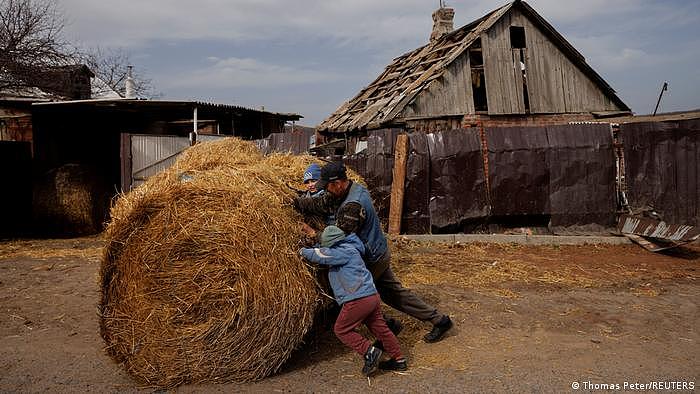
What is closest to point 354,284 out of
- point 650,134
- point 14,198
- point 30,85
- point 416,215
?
point 416,215

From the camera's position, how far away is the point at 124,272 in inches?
160

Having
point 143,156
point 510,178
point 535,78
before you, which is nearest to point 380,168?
point 510,178

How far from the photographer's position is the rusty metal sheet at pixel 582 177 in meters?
9.63

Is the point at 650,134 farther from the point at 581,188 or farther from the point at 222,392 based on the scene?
the point at 222,392

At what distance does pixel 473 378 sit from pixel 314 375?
125 cm

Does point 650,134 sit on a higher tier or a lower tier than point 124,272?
higher

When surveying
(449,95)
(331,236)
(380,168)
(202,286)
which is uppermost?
(449,95)

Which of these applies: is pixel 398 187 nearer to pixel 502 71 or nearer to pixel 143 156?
pixel 143 156

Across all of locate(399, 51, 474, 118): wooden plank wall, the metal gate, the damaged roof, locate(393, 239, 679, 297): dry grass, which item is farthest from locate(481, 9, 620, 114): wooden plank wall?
the metal gate

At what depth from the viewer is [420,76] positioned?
1466cm

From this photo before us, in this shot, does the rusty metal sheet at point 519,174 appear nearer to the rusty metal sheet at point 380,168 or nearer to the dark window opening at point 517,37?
the rusty metal sheet at point 380,168

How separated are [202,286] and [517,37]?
14.3 m

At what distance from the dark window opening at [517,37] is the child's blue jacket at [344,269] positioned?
13.0 meters

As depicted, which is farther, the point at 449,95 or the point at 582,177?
the point at 449,95
